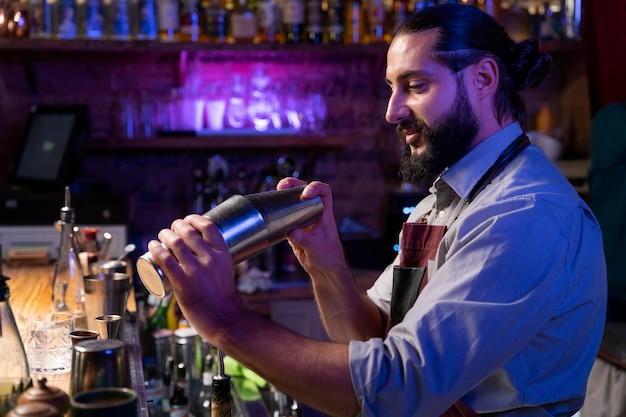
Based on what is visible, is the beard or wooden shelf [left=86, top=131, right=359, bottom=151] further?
wooden shelf [left=86, top=131, right=359, bottom=151]

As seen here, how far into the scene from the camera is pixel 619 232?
3.91 meters

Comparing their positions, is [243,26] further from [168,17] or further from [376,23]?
[376,23]

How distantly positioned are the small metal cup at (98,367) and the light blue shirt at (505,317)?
37 centimetres

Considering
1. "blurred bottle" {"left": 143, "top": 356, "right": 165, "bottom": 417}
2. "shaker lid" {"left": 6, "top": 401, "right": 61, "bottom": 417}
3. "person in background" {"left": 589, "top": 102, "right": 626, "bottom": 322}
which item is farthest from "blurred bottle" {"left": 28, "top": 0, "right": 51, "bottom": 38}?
"shaker lid" {"left": 6, "top": 401, "right": 61, "bottom": 417}

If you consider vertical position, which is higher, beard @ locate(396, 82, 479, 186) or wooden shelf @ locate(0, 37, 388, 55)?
wooden shelf @ locate(0, 37, 388, 55)

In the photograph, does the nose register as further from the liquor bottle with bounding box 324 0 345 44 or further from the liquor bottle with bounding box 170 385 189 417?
the liquor bottle with bounding box 324 0 345 44

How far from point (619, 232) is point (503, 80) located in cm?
243

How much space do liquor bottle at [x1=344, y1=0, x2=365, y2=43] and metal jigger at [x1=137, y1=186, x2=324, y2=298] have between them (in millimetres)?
3242

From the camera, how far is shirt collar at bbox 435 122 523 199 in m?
1.65

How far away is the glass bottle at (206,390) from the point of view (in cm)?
231

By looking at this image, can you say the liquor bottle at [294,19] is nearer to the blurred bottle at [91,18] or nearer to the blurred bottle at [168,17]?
the blurred bottle at [168,17]

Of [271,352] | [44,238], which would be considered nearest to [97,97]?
[44,238]

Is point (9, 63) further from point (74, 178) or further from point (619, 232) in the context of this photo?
point (619, 232)

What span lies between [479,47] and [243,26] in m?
2.97
